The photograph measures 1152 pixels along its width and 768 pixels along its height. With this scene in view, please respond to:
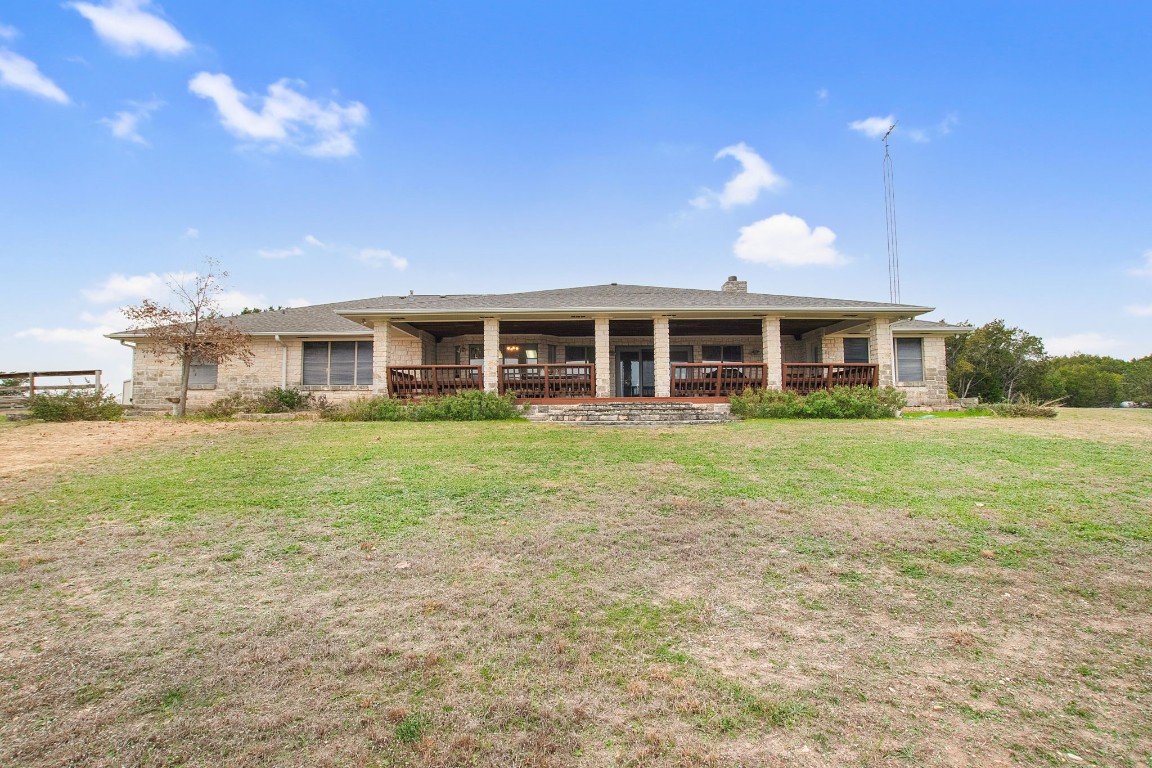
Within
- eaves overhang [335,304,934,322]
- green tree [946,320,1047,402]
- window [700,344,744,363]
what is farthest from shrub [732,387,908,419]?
green tree [946,320,1047,402]

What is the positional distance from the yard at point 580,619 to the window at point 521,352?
13174mm

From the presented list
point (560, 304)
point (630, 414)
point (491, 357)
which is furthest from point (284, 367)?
point (630, 414)

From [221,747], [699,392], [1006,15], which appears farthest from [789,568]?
[1006,15]

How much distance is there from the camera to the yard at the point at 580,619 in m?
1.95

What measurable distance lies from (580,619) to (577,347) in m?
17.0

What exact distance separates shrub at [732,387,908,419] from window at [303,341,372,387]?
12619 mm

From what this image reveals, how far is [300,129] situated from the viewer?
1554cm

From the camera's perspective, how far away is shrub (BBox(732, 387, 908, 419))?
1296 centimetres

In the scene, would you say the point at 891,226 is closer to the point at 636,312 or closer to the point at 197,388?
the point at 636,312

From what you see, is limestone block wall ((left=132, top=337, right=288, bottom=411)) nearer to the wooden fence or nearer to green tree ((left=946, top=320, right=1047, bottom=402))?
the wooden fence

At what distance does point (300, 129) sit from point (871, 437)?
690 inches

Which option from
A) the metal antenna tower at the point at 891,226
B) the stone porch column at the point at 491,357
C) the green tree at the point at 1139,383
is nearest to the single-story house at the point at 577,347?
the stone porch column at the point at 491,357

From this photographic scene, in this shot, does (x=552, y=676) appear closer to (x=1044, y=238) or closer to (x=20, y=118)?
(x=20, y=118)

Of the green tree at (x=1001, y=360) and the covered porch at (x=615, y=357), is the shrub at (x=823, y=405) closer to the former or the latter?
the covered porch at (x=615, y=357)
